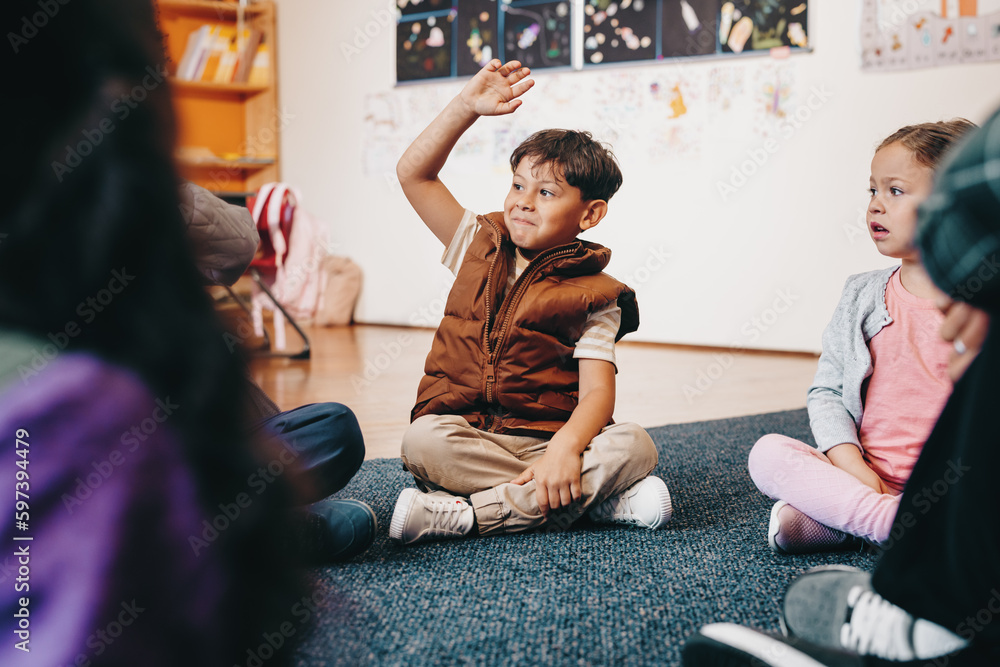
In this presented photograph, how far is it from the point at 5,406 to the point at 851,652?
51cm

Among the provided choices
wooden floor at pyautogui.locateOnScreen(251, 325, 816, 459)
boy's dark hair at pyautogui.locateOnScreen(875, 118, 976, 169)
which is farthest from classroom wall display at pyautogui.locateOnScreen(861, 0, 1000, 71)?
boy's dark hair at pyautogui.locateOnScreen(875, 118, 976, 169)

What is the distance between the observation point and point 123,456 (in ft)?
1.08

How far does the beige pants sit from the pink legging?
6.2 inches

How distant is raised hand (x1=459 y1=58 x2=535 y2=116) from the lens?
1024 millimetres

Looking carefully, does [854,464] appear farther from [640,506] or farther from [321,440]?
[321,440]

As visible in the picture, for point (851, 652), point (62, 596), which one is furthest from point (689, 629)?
point (62, 596)

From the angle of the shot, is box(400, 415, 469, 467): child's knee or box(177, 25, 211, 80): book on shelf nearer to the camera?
box(400, 415, 469, 467): child's knee

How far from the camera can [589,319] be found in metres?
1.09

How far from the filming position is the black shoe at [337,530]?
0.85m

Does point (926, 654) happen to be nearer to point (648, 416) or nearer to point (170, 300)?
point (170, 300)

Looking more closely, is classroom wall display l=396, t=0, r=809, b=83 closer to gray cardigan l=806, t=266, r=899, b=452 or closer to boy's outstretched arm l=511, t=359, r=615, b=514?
gray cardigan l=806, t=266, r=899, b=452

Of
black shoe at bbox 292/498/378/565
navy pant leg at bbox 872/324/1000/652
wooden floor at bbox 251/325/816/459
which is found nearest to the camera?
navy pant leg at bbox 872/324/1000/652

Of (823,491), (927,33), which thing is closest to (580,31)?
(927,33)

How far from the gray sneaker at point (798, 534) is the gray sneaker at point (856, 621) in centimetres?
26
